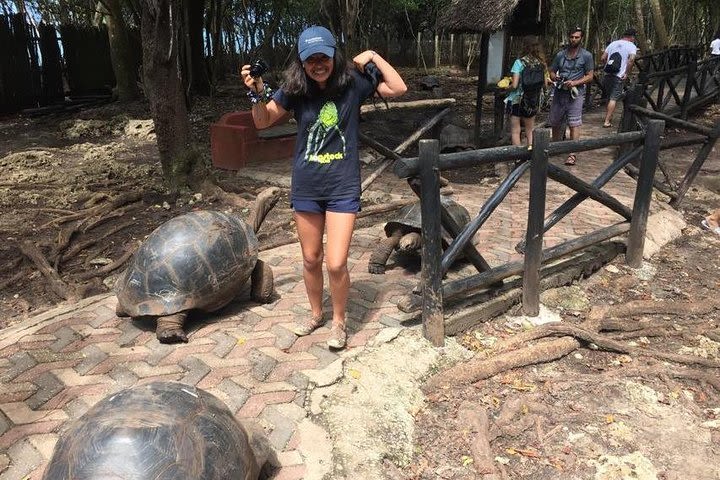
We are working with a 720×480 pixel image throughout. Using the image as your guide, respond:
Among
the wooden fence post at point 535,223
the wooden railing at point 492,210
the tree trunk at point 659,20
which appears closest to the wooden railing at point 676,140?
the wooden railing at point 492,210

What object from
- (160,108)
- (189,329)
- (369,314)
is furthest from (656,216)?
(160,108)

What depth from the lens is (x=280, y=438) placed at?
2.86 meters

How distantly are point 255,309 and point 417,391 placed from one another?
55.9 inches

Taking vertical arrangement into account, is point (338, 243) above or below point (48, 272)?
above

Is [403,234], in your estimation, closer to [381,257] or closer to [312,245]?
[381,257]

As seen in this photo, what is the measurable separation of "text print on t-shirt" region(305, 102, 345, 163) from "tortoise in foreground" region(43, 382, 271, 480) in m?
1.47

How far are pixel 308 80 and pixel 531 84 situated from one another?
5.44m

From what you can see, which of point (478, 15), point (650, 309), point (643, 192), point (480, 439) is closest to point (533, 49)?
point (478, 15)

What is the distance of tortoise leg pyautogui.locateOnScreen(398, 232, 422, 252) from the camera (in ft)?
15.3

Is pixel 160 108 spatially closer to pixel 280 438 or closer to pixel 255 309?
pixel 255 309

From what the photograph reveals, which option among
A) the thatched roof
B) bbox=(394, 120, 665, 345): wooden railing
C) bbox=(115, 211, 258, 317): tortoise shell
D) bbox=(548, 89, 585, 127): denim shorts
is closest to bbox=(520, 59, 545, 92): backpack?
bbox=(548, 89, 585, 127): denim shorts

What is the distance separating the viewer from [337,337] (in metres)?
3.58

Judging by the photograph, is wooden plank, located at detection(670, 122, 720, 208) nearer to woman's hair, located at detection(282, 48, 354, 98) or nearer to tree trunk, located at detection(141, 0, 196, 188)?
woman's hair, located at detection(282, 48, 354, 98)

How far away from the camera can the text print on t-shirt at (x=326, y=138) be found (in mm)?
3197
